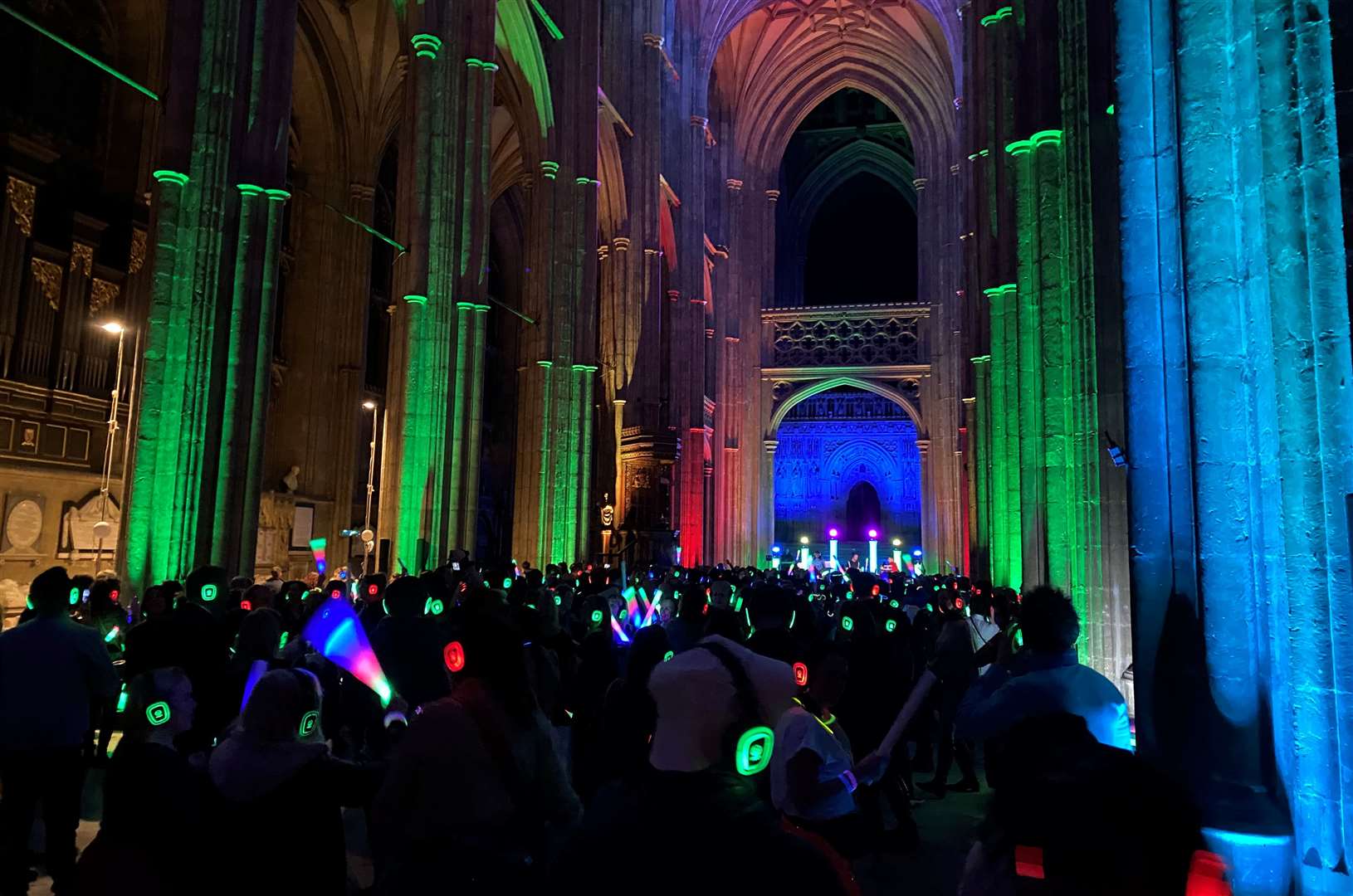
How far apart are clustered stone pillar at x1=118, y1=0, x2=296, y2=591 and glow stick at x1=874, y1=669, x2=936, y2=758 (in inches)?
344

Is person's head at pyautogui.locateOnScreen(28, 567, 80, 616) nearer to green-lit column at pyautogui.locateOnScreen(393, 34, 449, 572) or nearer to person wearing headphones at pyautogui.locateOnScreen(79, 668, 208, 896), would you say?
person wearing headphones at pyautogui.locateOnScreen(79, 668, 208, 896)

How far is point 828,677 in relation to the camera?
3.30 metres

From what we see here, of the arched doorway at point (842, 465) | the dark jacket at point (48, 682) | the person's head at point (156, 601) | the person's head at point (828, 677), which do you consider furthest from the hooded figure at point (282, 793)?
the arched doorway at point (842, 465)

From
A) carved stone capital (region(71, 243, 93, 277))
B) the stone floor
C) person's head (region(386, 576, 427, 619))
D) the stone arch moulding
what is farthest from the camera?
the stone arch moulding

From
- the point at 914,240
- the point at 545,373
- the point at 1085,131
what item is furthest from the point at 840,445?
the point at 1085,131

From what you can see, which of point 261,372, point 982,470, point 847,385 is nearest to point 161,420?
point 261,372

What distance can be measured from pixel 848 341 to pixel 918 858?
2892 centimetres

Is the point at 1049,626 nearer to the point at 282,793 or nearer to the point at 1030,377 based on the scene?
the point at 282,793

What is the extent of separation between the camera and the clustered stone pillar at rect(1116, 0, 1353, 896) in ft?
→ 11.9

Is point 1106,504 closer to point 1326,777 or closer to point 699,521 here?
point 1326,777

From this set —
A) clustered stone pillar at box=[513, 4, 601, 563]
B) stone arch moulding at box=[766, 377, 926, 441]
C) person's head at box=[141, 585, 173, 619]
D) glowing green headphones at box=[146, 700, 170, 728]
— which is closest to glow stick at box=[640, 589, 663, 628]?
person's head at box=[141, 585, 173, 619]

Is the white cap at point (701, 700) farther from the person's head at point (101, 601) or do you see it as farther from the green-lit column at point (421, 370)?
the green-lit column at point (421, 370)

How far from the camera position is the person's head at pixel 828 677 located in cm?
326

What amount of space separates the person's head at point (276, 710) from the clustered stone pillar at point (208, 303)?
8727 mm
